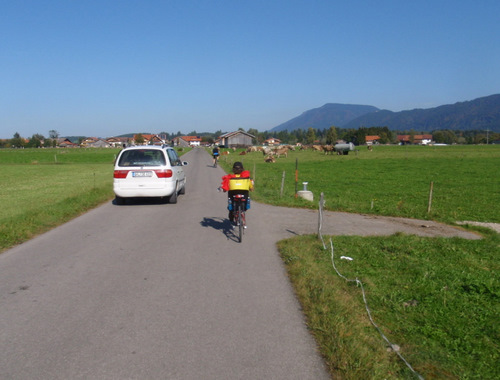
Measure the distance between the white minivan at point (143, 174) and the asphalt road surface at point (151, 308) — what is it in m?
3.53

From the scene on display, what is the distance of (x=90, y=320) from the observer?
436cm

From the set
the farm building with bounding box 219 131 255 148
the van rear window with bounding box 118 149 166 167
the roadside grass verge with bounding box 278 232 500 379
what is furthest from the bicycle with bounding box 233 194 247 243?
the farm building with bounding box 219 131 255 148

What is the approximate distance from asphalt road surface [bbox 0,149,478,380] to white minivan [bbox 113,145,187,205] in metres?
3.53

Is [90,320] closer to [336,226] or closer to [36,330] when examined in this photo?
[36,330]

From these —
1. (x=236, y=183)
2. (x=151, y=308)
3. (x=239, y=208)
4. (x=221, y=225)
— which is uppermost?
(x=236, y=183)

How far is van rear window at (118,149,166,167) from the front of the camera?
12.8 m

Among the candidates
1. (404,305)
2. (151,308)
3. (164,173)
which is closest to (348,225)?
(404,305)

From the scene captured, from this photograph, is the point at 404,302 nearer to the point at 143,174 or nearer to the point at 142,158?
the point at 143,174

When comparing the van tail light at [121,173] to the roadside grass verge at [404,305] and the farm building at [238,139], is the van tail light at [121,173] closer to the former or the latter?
the roadside grass verge at [404,305]

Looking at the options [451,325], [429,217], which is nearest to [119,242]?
[451,325]

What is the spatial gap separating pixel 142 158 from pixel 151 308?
8.83 m

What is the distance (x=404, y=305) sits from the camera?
16.3 ft

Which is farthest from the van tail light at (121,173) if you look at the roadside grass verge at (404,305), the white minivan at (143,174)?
the roadside grass verge at (404,305)

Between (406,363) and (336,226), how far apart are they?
661 centimetres
